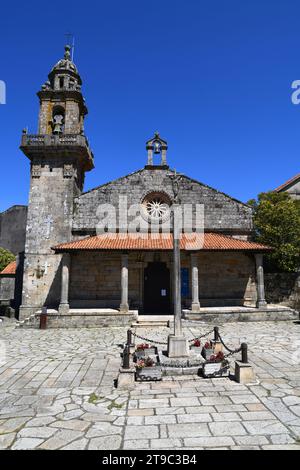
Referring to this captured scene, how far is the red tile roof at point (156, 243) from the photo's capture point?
53.1 ft

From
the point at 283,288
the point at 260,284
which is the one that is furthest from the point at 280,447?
the point at 283,288

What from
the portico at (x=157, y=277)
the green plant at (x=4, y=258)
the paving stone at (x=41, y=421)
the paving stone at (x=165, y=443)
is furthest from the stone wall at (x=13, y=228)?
the paving stone at (x=165, y=443)

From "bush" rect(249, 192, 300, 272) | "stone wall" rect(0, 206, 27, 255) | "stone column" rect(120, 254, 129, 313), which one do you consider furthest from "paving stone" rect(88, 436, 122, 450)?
"stone wall" rect(0, 206, 27, 255)

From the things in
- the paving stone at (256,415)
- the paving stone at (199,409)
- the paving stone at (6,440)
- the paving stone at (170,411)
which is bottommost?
the paving stone at (6,440)

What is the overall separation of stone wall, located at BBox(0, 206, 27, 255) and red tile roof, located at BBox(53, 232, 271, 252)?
18.3 meters

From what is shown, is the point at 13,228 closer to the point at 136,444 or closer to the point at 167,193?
the point at 167,193

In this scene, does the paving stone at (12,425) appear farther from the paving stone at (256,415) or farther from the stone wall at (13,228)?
the stone wall at (13,228)

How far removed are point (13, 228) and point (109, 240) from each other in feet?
66.7

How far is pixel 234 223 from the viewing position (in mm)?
18969

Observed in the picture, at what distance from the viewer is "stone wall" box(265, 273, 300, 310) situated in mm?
19078

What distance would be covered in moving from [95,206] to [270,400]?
15040mm

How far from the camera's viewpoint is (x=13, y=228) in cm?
3341

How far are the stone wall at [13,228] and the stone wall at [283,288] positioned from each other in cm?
2480
